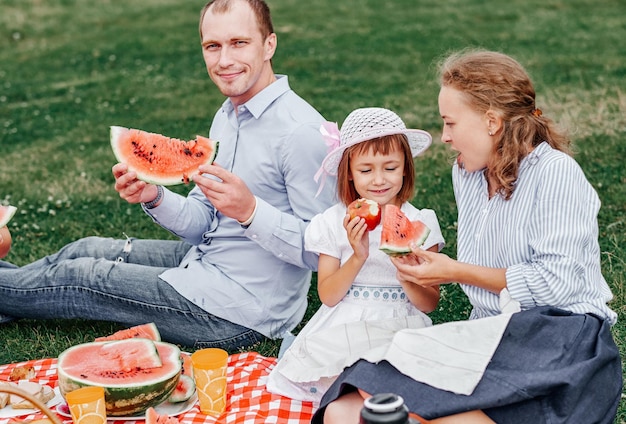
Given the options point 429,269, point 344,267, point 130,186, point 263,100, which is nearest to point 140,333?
point 130,186

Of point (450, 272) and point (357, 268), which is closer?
point (450, 272)

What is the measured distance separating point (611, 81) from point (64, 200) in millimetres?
6615

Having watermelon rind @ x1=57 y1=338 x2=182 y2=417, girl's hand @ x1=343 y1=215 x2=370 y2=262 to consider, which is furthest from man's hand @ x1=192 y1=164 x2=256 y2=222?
watermelon rind @ x1=57 y1=338 x2=182 y2=417

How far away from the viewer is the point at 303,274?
4801 mm

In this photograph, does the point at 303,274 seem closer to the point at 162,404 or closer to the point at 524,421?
the point at 162,404

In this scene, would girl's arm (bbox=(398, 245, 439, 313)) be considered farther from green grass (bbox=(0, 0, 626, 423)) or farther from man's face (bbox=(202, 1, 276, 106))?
man's face (bbox=(202, 1, 276, 106))

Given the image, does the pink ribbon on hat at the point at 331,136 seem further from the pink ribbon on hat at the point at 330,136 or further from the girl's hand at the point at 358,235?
the girl's hand at the point at 358,235

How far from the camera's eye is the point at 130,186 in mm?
4332

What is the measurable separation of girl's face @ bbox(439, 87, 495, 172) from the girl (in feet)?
0.84

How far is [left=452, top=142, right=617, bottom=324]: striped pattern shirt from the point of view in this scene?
11.1ft

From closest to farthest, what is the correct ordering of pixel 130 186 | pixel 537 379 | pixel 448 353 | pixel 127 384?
pixel 537 379, pixel 448 353, pixel 127 384, pixel 130 186

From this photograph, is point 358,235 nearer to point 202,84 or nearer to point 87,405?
point 87,405

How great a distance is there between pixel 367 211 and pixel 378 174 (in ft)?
0.94

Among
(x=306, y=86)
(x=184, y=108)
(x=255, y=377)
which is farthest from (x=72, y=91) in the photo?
(x=255, y=377)
